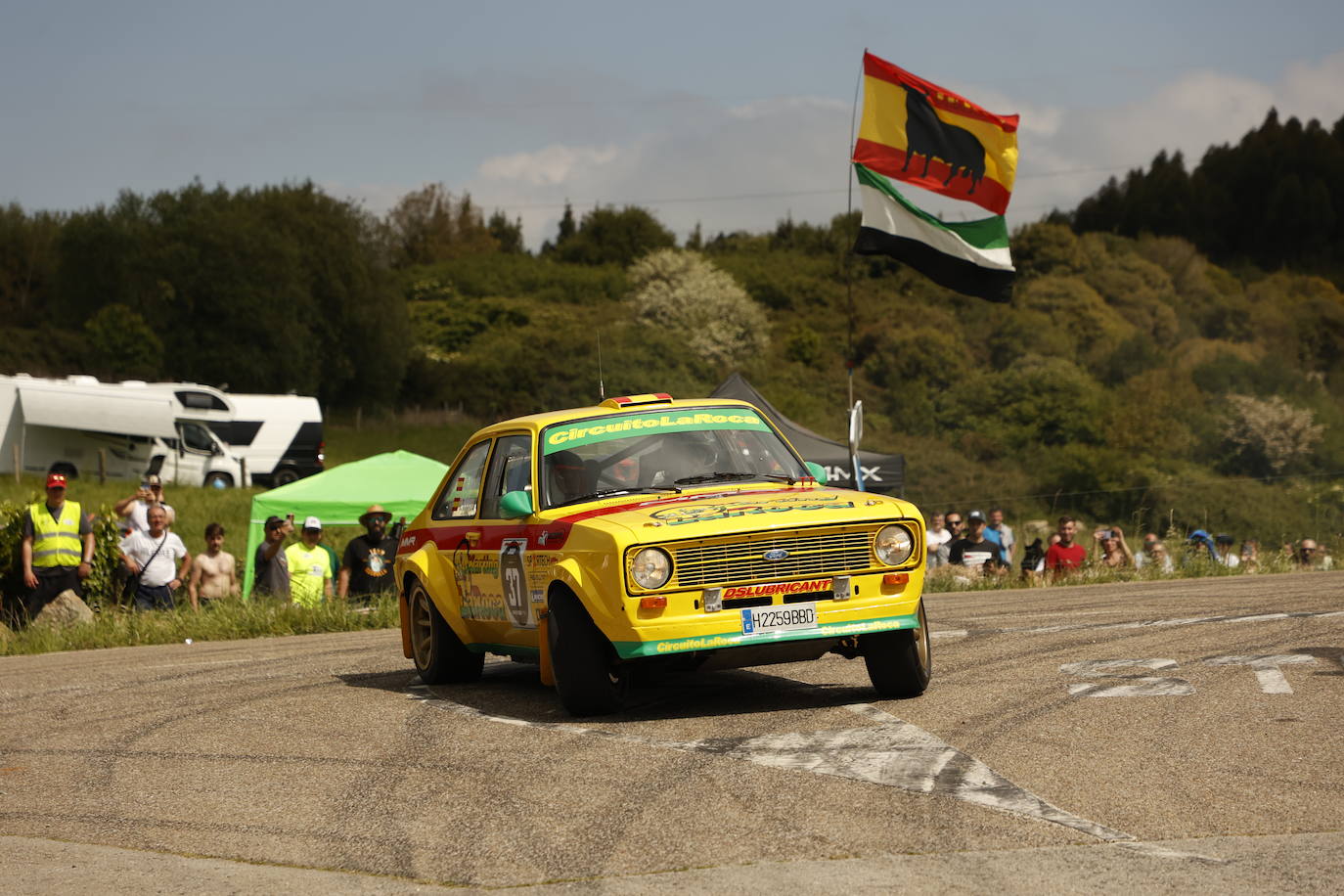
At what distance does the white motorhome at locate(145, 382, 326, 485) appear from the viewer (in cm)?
4959

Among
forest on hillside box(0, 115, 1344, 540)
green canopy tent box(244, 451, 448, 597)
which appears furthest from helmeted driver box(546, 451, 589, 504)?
forest on hillside box(0, 115, 1344, 540)

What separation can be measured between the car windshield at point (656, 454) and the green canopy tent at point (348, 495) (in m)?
12.8

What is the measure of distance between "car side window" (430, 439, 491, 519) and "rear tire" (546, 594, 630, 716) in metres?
1.93

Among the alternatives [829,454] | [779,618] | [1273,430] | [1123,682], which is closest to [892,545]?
[779,618]

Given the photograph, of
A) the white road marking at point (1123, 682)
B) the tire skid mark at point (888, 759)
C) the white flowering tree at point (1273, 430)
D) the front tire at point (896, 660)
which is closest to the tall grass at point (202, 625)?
the tire skid mark at point (888, 759)

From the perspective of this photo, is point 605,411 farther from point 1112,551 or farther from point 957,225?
point 957,225

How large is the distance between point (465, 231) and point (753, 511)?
11618 centimetres

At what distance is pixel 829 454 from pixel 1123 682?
18561 millimetres

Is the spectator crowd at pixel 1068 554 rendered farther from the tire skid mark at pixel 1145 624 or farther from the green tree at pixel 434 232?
the green tree at pixel 434 232

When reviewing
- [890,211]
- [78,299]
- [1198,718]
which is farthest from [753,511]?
[78,299]

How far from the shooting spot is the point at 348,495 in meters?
22.9

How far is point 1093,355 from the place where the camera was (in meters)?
74.3

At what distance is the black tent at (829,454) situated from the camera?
2547 centimetres

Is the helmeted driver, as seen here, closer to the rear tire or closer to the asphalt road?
the rear tire
